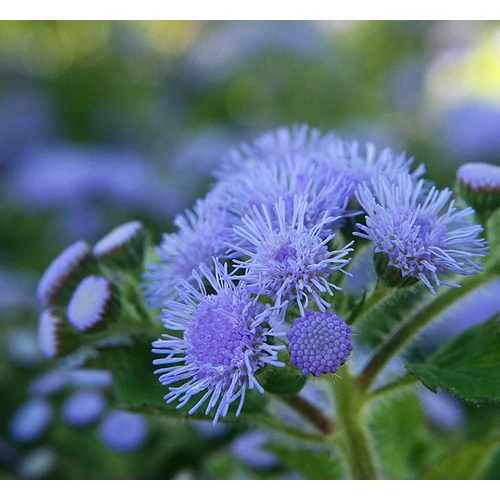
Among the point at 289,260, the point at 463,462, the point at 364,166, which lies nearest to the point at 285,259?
the point at 289,260

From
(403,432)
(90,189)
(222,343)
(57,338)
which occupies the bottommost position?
(403,432)

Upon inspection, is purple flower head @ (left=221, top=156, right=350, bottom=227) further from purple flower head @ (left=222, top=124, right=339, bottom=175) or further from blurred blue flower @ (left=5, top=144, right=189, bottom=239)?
blurred blue flower @ (left=5, top=144, right=189, bottom=239)

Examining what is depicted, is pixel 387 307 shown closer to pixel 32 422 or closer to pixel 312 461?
pixel 312 461

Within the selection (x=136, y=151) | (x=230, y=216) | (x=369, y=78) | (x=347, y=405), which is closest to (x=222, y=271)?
(x=230, y=216)

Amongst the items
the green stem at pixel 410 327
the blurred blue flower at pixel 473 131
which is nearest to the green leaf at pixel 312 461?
the green stem at pixel 410 327
